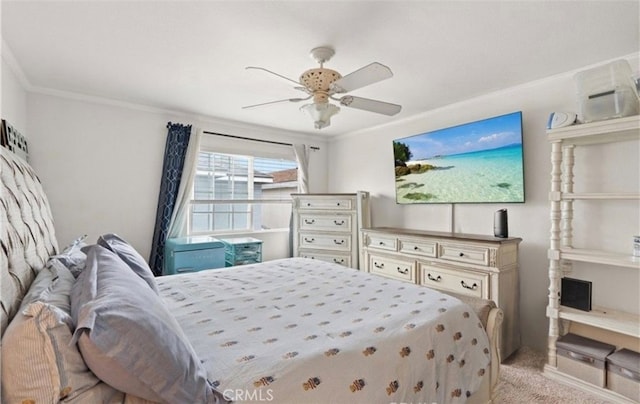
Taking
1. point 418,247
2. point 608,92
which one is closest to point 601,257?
point 608,92

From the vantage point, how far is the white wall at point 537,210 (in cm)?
228

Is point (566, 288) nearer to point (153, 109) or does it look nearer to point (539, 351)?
point (539, 351)

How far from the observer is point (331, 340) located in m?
1.26

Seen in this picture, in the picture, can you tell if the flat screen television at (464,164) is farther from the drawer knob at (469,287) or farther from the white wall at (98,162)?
the white wall at (98,162)

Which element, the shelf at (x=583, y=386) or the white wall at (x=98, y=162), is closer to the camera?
the shelf at (x=583, y=386)

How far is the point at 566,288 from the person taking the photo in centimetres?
241

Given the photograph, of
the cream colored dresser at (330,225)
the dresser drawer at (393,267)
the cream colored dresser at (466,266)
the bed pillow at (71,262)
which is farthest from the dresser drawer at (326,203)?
the bed pillow at (71,262)

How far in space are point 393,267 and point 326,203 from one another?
131 cm

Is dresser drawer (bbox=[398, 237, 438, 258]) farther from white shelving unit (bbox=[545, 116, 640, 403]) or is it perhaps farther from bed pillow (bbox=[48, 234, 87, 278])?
bed pillow (bbox=[48, 234, 87, 278])

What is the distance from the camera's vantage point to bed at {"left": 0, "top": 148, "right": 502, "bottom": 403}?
804 millimetres

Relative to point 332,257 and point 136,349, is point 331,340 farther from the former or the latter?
point 332,257

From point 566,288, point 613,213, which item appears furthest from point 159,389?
point 613,213

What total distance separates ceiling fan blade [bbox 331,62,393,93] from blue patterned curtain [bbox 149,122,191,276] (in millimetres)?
2340

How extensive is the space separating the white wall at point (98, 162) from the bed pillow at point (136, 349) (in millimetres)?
2718
